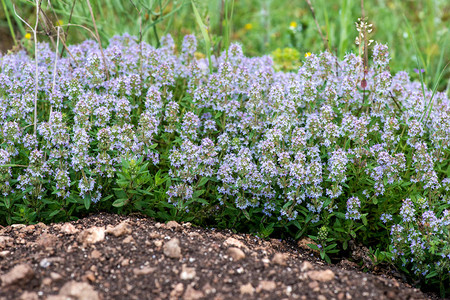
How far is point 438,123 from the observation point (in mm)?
3859

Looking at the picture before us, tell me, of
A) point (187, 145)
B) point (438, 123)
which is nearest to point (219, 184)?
point (187, 145)

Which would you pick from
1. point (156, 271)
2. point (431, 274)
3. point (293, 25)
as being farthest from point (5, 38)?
point (431, 274)

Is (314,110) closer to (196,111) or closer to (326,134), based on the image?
(326,134)

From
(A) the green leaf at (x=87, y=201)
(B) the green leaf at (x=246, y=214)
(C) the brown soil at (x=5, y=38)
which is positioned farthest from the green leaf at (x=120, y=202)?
(C) the brown soil at (x=5, y=38)

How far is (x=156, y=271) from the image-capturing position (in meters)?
2.64

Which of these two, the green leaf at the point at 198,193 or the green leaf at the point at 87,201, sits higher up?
the green leaf at the point at 198,193

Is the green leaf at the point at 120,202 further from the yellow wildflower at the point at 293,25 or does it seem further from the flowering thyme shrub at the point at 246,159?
the yellow wildflower at the point at 293,25

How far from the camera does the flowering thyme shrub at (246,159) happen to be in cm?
334

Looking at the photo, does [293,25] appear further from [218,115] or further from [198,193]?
[198,193]

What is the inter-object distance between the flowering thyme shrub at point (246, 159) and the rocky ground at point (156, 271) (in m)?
0.44

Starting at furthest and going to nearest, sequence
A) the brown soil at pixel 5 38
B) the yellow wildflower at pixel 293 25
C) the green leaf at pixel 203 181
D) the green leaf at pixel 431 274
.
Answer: the brown soil at pixel 5 38 → the yellow wildflower at pixel 293 25 → the green leaf at pixel 203 181 → the green leaf at pixel 431 274

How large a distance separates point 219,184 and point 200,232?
50 centimetres

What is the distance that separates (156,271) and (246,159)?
110cm

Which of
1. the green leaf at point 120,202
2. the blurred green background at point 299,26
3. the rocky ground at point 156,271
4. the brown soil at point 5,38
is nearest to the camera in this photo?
the rocky ground at point 156,271
